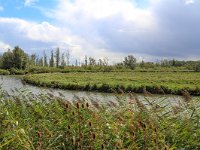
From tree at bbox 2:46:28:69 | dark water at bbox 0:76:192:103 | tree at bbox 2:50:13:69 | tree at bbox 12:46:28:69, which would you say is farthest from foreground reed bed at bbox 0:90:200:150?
tree at bbox 2:50:13:69

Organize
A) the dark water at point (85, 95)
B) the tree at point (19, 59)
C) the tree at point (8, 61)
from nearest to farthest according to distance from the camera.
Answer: the dark water at point (85, 95)
the tree at point (19, 59)
the tree at point (8, 61)

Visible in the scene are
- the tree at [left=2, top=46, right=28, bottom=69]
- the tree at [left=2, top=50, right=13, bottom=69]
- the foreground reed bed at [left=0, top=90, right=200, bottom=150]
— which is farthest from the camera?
the tree at [left=2, top=50, right=13, bottom=69]

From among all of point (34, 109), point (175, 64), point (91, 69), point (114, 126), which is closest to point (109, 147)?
point (114, 126)

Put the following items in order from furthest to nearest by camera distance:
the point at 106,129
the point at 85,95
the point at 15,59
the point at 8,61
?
1. the point at 8,61
2. the point at 15,59
3. the point at 85,95
4. the point at 106,129

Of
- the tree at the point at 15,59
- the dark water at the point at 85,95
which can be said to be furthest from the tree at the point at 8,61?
the dark water at the point at 85,95

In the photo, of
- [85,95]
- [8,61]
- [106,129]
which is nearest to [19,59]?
[8,61]

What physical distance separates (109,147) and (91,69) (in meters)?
101

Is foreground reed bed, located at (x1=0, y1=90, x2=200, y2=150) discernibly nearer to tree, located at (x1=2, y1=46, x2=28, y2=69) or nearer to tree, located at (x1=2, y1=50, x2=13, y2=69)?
tree, located at (x1=2, y1=46, x2=28, y2=69)

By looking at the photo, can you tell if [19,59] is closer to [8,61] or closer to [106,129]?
[8,61]

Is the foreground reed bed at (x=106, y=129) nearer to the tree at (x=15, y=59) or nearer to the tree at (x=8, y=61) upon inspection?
the tree at (x=15, y=59)

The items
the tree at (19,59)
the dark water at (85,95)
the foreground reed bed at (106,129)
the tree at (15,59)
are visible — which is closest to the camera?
the foreground reed bed at (106,129)

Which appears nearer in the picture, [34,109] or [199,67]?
[34,109]

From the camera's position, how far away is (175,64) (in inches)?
5325

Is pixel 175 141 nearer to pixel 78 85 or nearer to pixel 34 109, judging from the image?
pixel 34 109
